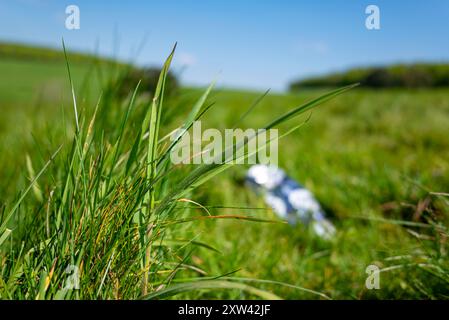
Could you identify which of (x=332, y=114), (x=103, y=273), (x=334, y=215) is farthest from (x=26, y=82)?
(x=103, y=273)

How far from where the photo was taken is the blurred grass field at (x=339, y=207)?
1.43 metres

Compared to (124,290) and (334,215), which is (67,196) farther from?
(334,215)

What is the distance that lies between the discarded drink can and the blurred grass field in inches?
2.8

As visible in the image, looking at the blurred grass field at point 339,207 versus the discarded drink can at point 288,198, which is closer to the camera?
the blurred grass field at point 339,207

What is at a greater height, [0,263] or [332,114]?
[332,114]

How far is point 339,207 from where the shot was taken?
2473 millimetres

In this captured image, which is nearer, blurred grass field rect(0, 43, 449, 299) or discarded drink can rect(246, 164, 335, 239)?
blurred grass field rect(0, 43, 449, 299)

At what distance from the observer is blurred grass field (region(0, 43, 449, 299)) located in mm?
1426

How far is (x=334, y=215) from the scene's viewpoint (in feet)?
8.11

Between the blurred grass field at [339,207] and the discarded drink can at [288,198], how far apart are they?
7 centimetres

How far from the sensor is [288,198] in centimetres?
252

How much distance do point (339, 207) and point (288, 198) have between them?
0.30m

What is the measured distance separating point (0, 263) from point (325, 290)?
1093mm
